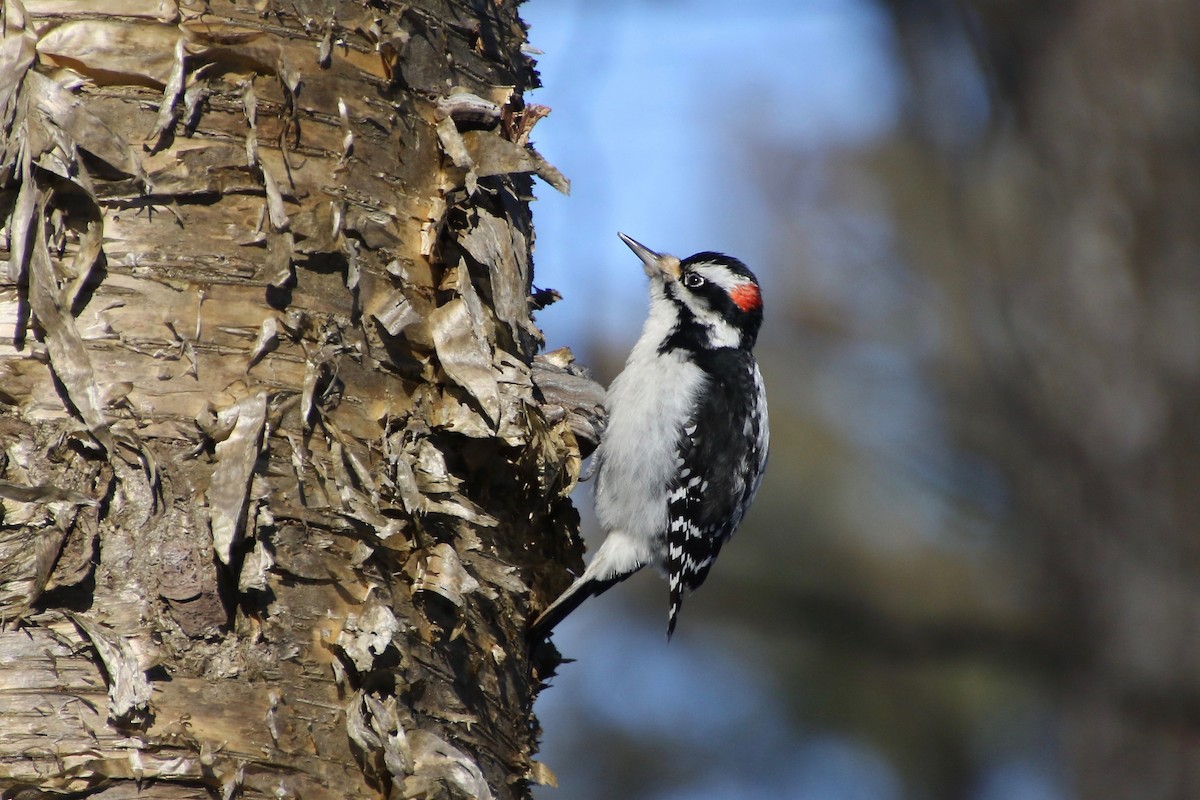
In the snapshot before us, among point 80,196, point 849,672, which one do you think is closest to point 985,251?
point 849,672

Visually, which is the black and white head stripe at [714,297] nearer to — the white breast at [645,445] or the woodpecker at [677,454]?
the woodpecker at [677,454]

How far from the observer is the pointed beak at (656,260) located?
5.59 m

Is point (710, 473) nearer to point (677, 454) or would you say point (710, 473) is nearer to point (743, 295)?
point (677, 454)

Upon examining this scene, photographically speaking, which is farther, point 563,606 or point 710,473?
point 710,473

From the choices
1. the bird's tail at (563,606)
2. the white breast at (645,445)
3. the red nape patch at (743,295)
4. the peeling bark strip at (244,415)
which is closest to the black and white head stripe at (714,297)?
the red nape patch at (743,295)

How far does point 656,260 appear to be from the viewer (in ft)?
18.4

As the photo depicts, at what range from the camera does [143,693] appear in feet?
7.13

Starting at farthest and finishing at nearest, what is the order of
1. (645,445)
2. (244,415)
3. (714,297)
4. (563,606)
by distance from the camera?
(714,297)
(645,445)
(563,606)
(244,415)

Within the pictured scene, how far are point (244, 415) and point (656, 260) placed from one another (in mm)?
3424

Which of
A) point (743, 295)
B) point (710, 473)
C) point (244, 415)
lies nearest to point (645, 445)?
point (710, 473)

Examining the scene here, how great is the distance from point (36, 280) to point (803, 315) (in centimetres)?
1159

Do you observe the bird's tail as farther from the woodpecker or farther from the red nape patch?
the red nape patch

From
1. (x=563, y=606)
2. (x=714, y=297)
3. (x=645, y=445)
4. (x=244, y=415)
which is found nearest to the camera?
(x=244, y=415)

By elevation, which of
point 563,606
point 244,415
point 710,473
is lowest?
point 563,606
